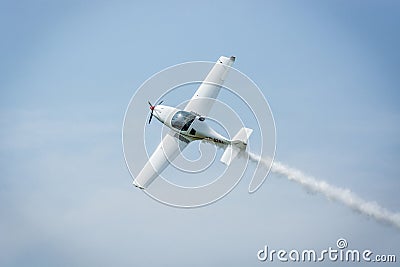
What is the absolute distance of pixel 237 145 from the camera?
55906 millimetres

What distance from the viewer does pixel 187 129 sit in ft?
188

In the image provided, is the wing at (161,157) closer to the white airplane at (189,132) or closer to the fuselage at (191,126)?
the white airplane at (189,132)

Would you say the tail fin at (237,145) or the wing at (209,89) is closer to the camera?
the tail fin at (237,145)

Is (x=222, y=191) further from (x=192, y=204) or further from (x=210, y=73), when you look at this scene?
(x=210, y=73)

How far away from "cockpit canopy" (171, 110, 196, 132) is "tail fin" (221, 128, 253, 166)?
13.3 ft

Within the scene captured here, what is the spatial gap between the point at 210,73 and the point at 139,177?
40.7 ft

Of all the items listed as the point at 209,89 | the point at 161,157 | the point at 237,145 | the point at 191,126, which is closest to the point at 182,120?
the point at 191,126

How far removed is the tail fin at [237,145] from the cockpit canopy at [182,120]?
405cm

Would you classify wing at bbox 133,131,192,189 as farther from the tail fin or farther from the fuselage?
the tail fin

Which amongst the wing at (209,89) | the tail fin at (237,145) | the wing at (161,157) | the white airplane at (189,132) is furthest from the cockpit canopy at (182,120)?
the tail fin at (237,145)

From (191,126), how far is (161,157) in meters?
3.57

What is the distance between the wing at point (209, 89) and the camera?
2349 inches

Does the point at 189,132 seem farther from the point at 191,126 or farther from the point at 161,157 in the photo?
the point at 161,157

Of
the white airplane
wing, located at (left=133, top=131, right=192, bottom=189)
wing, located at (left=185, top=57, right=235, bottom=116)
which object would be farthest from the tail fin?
wing, located at (left=185, top=57, right=235, bottom=116)
